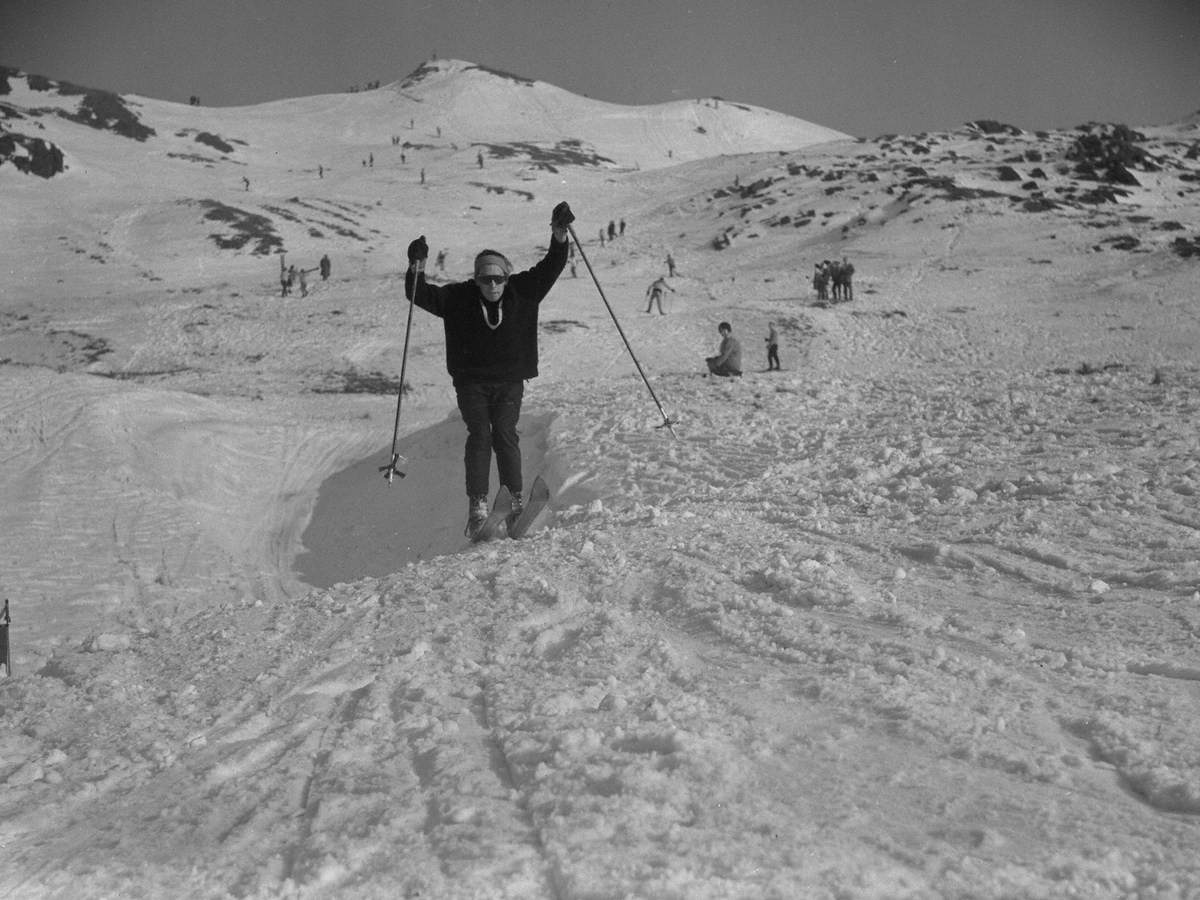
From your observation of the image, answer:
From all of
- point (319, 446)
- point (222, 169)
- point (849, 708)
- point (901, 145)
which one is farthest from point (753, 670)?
point (222, 169)

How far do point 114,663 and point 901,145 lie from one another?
67.6 m

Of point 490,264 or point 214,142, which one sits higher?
point 214,142

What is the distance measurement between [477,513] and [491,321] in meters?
1.50

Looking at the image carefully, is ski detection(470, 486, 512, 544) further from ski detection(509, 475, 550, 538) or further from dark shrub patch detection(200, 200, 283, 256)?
dark shrub patch detection(200, 200, 283, 256)

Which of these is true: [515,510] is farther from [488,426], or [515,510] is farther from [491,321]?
[491,321]

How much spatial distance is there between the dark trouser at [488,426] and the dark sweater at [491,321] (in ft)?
0.33

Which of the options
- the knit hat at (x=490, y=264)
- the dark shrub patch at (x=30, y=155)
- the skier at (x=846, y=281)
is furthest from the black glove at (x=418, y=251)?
the dark shrub patch at (x=30, y=155)

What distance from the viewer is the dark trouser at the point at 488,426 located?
6812mm

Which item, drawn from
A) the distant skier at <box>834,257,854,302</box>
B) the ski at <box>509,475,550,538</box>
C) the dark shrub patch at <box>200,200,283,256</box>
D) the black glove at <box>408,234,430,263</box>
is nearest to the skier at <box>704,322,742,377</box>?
the ski at <box>509,475,550,538</box>

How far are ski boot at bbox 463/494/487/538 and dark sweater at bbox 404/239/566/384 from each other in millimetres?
966

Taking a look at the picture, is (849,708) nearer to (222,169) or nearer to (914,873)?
(914,873)

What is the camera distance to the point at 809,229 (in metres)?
42.4

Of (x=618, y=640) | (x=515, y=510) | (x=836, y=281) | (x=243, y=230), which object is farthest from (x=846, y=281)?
(x=243, y=230)

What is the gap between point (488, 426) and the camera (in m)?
6.98
